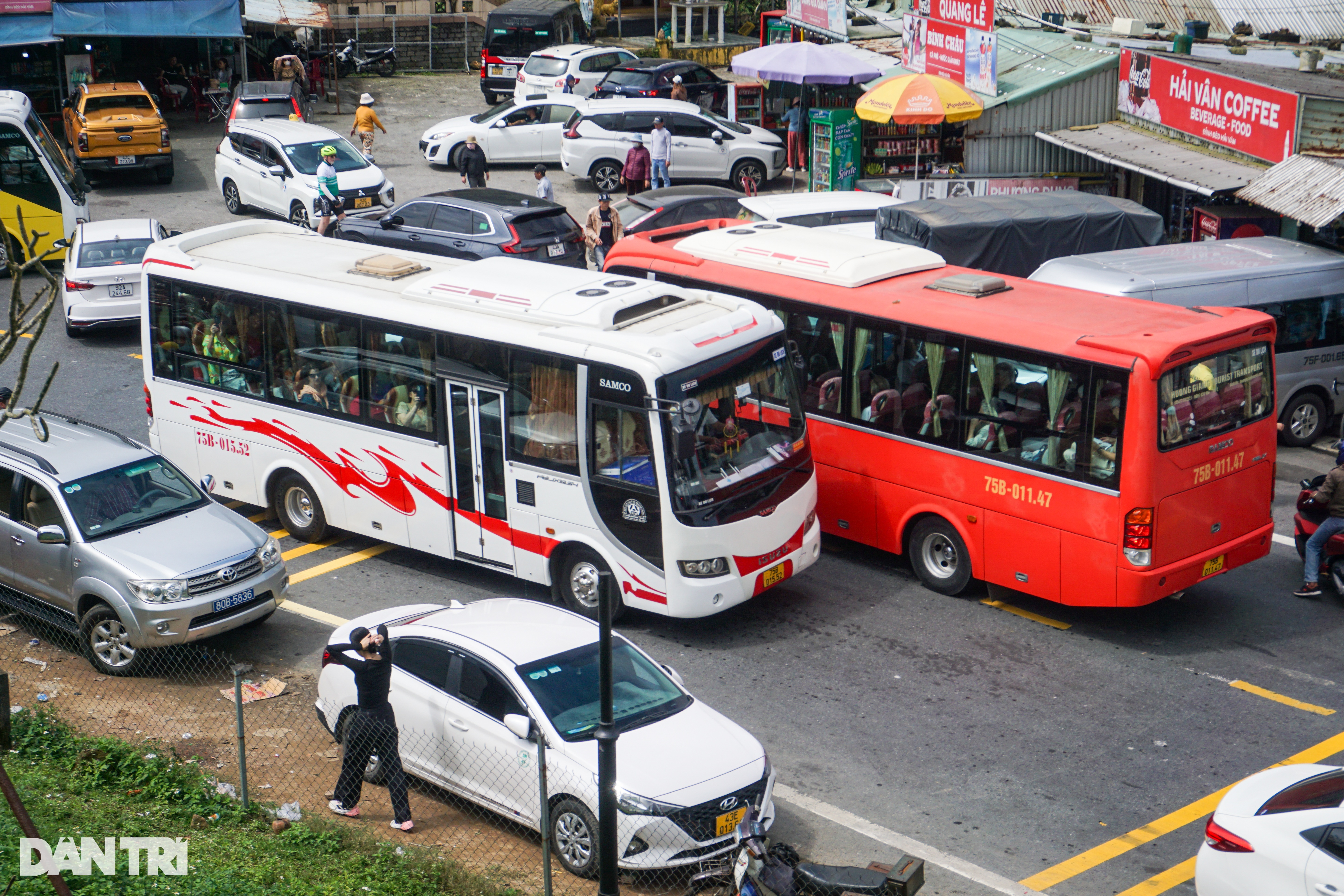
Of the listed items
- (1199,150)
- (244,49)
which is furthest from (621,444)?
(244,49)

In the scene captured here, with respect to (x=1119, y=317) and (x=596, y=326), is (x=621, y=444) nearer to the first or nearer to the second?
(x=596, y=326)

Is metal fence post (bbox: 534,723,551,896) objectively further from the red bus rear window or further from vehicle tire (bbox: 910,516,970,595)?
vehicle tire (bbox: 910,516,970,595)

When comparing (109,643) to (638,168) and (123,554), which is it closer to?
(123,554)

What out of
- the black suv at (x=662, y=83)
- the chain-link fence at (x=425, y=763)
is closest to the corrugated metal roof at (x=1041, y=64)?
the black suv at (x=662, y=83)

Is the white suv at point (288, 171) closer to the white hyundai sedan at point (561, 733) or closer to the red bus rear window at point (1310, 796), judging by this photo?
the white hyundai sedan at point (561, 733)

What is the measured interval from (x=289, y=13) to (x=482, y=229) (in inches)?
825

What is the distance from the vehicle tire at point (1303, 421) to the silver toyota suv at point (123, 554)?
11968mm

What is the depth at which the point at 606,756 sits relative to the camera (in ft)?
23.6

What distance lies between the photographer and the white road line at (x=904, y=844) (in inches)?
336

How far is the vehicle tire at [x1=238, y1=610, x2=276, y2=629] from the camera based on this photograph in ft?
37.6

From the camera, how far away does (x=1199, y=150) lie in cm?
1984

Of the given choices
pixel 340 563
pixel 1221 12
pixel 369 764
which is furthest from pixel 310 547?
pixel 1221 12

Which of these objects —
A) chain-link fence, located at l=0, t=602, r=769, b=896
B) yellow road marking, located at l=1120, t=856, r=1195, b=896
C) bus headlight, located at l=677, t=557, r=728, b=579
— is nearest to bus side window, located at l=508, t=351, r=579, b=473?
bus headlight, located at l=677, t=557, r=728, b=579

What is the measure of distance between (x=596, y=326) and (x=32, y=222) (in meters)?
15.5
